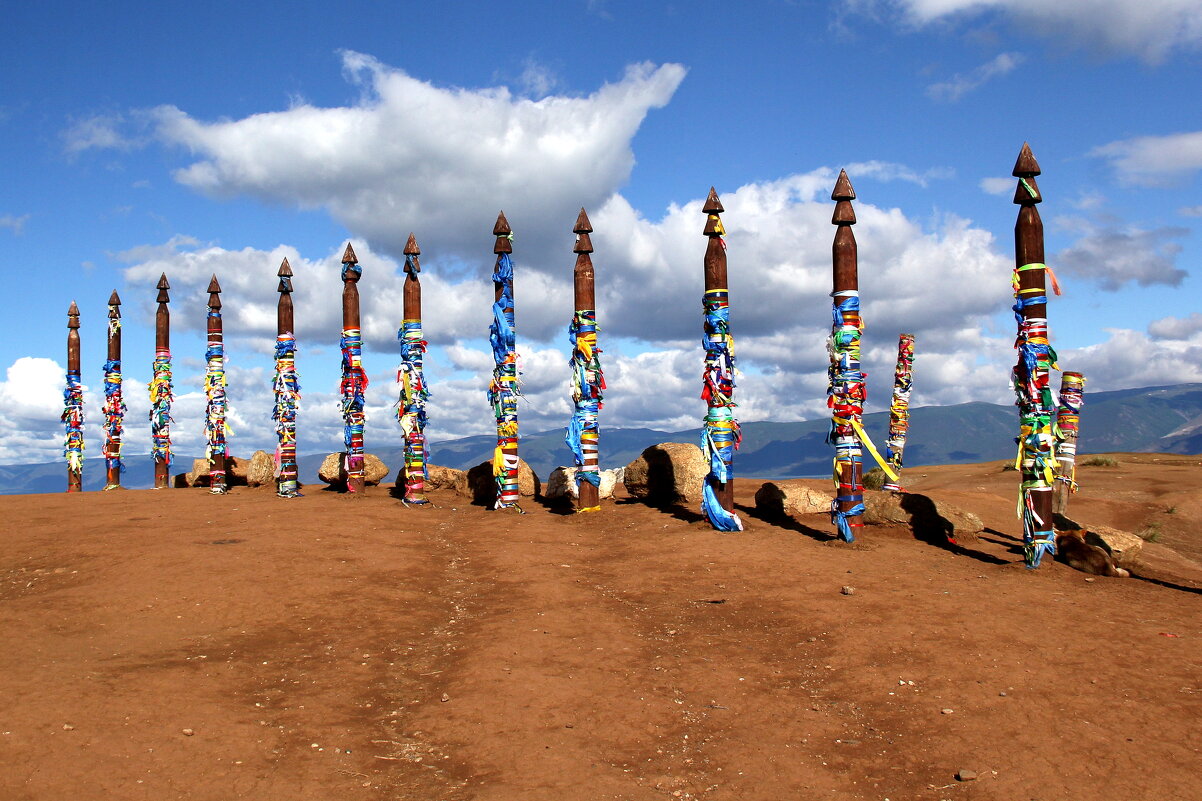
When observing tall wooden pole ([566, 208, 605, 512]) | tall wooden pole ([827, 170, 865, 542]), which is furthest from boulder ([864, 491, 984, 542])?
tall wooden pole ([566, 208, 605, 512])

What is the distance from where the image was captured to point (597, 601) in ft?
40.0

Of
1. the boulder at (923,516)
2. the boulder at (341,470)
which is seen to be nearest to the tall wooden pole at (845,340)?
the boulder at (923,516)

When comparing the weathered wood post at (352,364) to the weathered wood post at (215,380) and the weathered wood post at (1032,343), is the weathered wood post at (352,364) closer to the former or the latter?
the weathered wood post at (215,380)

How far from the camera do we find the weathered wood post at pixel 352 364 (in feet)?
78.9

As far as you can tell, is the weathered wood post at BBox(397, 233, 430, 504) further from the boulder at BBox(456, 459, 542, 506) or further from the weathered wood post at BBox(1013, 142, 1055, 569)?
the weathered wood post at BBox(1013, 142, 1055, 569)

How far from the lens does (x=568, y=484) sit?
2181 cm

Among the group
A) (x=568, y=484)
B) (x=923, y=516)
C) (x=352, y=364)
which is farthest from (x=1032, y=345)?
(x=352, y=364)

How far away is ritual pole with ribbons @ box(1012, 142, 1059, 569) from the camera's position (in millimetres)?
13750

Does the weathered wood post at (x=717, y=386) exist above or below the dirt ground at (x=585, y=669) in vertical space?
above

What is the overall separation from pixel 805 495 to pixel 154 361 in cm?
2409

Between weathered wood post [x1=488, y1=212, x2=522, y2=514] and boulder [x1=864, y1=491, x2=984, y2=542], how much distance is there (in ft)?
29.9

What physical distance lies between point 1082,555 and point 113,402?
31535 millimetres

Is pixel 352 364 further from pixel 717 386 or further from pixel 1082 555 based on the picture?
pixel 1082 555

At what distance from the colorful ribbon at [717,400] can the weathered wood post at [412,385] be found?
840 centimetres
